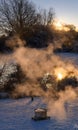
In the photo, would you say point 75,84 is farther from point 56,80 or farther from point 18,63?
point 18,63

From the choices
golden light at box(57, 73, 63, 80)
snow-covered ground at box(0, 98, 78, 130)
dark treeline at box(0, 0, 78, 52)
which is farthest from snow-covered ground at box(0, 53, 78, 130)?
dark treeline at box(0, 0, 78, 52)

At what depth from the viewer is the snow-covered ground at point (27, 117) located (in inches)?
367

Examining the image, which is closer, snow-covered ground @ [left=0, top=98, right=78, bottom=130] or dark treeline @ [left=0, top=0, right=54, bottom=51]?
snow-covered ground @ [left=0, top=98, right=78, bottom=130]

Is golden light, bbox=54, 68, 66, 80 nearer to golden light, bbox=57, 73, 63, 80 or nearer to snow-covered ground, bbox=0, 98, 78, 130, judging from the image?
golden light, bbox=57, 73, 63, 80

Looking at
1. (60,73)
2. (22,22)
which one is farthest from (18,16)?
(60,73)

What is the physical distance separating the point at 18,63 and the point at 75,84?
4165 mm

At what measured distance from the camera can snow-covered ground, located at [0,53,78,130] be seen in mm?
9320

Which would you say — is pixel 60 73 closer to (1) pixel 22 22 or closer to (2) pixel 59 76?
(2) pixel 59 76

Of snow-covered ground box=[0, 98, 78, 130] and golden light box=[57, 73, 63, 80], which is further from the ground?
golden light box=[57, 73, 63, 80]

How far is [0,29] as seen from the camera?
35938 mm

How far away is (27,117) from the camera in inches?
405

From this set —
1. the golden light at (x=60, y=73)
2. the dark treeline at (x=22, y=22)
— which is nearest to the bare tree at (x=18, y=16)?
the dark treeline at (x=22, y=22)

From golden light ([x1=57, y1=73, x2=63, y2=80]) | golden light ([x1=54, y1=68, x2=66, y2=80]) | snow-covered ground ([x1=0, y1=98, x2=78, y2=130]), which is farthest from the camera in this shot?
golden light ([x1=54, y1=68, x2=66, y2=80])

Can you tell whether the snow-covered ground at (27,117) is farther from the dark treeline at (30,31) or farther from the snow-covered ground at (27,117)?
the dark treeline at (30,31)
